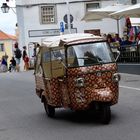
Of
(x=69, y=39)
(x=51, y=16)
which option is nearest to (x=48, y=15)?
(x=51, y=16)

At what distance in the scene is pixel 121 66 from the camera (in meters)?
26.8

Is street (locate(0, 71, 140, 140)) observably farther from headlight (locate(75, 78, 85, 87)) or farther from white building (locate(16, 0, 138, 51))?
white building (locate(16, 0, 138, 51))

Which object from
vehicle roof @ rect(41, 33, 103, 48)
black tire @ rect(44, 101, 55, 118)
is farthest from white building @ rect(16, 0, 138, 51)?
vehicle roof @ rect(41, 33, 103, 48)

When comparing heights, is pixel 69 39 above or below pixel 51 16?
below

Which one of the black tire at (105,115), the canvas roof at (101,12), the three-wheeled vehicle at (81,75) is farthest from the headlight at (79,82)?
the canvas roof at (101,12)

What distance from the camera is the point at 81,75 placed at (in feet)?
39.4

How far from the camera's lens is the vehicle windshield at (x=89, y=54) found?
40.4 ft

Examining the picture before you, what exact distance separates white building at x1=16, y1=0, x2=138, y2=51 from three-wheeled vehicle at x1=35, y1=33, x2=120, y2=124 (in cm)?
3199

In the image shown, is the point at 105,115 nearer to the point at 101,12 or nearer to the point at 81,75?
the point at 81,75

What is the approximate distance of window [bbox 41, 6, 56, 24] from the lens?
45.3 metres

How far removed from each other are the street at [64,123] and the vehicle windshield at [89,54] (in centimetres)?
125

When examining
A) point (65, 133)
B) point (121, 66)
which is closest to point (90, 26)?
point (121, 66)

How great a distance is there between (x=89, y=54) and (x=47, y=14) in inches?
1309

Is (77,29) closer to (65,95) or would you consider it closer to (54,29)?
(54,29)
